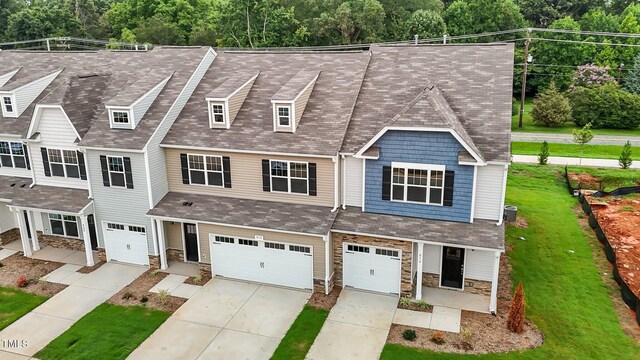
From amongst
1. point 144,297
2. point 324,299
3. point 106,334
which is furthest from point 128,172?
point 324,299

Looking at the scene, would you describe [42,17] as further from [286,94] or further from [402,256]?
[402,256]

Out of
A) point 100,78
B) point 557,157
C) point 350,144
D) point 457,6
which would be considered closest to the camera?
point 350,144

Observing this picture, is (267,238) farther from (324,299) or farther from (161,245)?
(161,245)

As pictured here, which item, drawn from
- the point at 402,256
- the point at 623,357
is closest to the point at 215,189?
the point at 402,256

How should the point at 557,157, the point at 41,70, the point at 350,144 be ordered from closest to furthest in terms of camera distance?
the point at 350,144 → the point at 41,70 → the point at 557,157

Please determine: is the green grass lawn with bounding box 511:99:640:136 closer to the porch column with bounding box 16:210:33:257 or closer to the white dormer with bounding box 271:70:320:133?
the white dormer with bounding box 271:70:320:133

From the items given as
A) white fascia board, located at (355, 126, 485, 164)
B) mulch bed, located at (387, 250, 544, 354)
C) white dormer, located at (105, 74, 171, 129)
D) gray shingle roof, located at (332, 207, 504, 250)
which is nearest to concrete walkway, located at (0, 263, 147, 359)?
white dormer, located at (105, 74, 171, 129)
